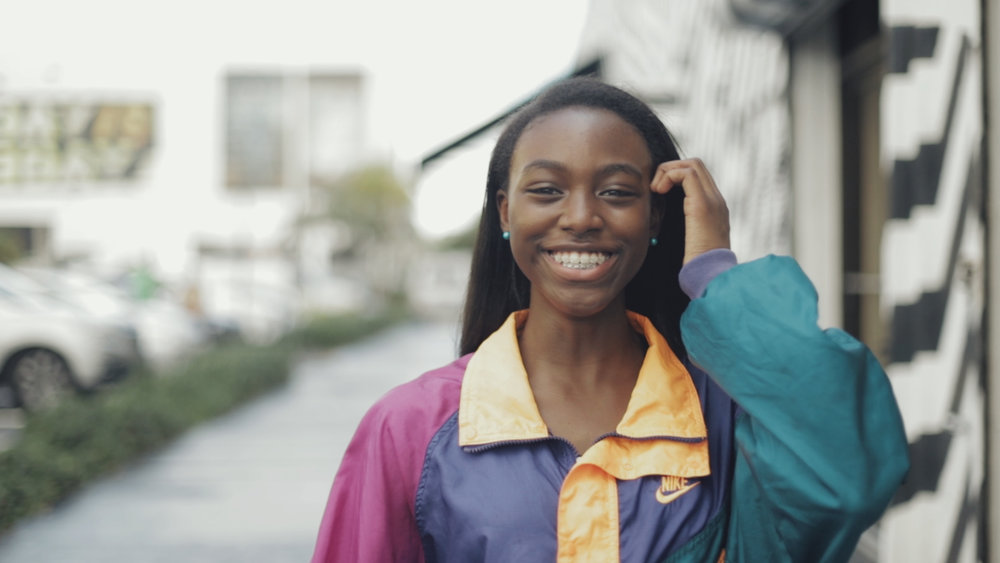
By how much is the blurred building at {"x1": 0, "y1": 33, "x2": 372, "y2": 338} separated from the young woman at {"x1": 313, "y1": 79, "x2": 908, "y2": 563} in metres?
12.0

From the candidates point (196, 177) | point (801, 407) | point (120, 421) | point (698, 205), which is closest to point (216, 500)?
point (120, 421)

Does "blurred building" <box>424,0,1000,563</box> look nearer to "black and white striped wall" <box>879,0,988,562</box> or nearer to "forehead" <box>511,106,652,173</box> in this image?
"black and white striped wall" <box>879,0,988,562</box>

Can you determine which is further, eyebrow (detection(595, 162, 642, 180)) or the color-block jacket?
eyebrow (detection(595, 162, 642, 180))

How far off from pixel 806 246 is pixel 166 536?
12.8ft

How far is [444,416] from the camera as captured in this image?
1661 millimetres

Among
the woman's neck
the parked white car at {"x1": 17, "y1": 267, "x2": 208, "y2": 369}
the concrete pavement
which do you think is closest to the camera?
the woman's neck

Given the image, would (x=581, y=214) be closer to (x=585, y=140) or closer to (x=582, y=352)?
(x=585, y=140)

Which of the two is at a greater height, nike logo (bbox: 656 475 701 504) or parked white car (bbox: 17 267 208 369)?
nike logo (bbox: 656 475 701 504)

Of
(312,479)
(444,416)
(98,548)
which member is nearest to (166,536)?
(98,548)

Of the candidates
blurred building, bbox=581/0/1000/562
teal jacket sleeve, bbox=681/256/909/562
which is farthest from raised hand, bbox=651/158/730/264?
blurred building, bbox=581/0/1000/562

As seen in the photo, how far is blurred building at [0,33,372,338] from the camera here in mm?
19406

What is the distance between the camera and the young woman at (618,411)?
54.9 inches

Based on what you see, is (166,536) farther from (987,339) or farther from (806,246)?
(987,339)

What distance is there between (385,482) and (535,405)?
270 mm
